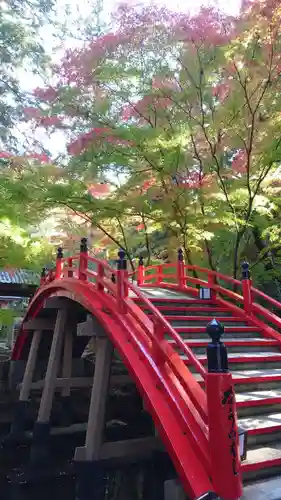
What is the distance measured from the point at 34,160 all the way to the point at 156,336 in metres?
6.17

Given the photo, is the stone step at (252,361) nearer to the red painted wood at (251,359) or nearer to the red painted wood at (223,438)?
the red painted wood at (251,359)

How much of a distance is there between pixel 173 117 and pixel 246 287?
A: 3.70m

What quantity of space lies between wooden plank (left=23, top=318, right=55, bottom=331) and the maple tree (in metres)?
3.38

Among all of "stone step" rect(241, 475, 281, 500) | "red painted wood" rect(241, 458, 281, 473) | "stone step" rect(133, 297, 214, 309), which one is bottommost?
"stone step" rect(241, 475, 281, 500)

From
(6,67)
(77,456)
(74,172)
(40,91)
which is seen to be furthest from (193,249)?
(6,67)

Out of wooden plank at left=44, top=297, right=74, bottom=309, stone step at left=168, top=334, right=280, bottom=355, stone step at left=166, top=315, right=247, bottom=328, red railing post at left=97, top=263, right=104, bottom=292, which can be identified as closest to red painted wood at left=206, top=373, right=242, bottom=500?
stone step at left=168, top=334, right=280, bottom=355

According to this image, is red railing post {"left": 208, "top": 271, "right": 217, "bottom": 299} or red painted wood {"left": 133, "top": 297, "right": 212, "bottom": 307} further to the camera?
red railing post {"left": 208, "top": 271, "right": 217, "bottom": 299}

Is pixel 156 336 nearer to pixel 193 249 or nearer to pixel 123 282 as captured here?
pixel 123 282

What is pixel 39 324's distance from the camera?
10.8m

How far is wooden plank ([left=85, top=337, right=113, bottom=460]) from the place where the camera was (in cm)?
596

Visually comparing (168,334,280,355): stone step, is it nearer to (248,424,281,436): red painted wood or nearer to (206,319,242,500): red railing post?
(248,424,281,436): red painted wood

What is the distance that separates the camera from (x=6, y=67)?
A: 21.1 m

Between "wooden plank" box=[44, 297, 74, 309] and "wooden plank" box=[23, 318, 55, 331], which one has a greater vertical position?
"wooden plank" box=[44, 297, 74, 309]

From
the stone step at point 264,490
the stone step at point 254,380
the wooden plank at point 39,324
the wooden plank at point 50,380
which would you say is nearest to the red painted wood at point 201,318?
the stone step at point 254,380
